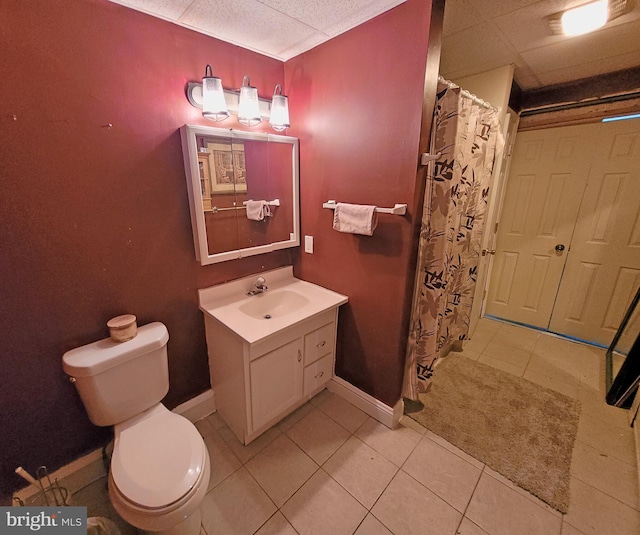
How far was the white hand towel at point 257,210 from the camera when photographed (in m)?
1.71

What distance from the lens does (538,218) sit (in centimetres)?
264

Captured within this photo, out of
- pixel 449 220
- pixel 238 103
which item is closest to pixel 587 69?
pixel 449 220

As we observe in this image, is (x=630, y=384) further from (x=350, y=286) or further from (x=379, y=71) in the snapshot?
(x=379, y=71)

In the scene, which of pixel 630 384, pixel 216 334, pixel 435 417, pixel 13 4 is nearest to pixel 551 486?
pixel 435 417

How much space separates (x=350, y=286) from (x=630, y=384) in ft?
6.60

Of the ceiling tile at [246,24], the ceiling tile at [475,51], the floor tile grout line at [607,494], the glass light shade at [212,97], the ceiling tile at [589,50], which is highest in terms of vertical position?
the ceiling tile at [589,50]

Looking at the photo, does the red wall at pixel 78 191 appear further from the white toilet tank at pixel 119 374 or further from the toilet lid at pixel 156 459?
the toilet lid at pixel 156 459

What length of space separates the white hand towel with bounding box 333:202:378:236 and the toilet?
43.3 inches

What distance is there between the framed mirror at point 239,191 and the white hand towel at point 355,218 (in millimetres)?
450

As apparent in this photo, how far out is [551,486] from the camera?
1.38 meters

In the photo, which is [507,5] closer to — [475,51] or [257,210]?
[475,51]

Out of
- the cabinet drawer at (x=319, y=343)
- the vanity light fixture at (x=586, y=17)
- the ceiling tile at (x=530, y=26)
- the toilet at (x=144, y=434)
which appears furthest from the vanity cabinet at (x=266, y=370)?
the vanity light fixture at (x=586, y=17)

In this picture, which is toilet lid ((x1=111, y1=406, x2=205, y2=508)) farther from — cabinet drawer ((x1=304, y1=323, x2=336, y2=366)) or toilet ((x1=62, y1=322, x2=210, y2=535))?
cabinet drawer ((x1=304, y1=323, x2=336, y2=366))

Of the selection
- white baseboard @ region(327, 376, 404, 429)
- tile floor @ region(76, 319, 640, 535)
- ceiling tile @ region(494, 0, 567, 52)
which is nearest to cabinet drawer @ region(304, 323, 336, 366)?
white baseboard @ region(327, 376, 404, 429)
